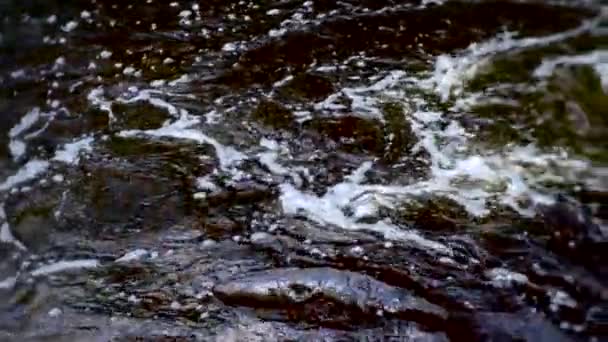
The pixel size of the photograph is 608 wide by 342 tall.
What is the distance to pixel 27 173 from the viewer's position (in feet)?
12.3

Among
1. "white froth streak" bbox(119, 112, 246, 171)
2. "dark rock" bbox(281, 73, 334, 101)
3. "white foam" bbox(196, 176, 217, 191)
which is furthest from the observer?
"dark rock" bbox(281, 73, 334, 101)

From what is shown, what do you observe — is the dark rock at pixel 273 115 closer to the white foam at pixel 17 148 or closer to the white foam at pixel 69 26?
the white foam at pixel 17 148

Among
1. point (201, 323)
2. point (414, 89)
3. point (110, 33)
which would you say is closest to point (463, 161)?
point (414, 89)

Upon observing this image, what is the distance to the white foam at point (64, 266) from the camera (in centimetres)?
325

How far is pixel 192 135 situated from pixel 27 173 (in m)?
0.85

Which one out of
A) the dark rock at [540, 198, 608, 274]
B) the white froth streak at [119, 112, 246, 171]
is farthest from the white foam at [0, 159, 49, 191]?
the dark rock at [540, 198, 608, 274]

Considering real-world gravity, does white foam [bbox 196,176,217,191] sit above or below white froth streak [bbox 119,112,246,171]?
below

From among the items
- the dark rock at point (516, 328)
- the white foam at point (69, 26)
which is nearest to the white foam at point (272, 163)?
the dark rock at point (516, 328)

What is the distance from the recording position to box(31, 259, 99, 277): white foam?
325 centimetres

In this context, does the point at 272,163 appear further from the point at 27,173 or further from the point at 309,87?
the point at 27,173

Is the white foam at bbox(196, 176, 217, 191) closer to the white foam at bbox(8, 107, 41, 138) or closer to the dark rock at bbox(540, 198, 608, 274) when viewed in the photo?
the white foam at bbox(8, 107, 41, 138)

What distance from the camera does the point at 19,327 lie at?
3010 millimetres

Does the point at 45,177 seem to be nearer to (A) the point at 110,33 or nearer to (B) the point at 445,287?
(A) the point at 110,33

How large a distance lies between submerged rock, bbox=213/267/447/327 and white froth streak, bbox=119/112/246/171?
29.9 inches
